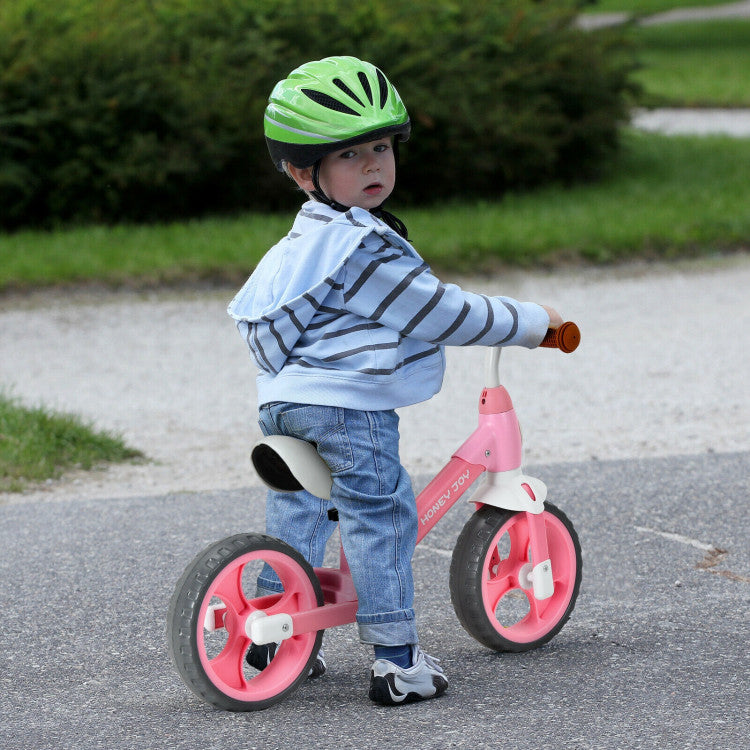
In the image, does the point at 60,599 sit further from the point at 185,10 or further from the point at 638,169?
the point at 638,169

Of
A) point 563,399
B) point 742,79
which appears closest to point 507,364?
point 563,399

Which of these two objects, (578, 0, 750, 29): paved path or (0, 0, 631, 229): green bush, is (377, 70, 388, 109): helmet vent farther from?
(578, 0, 750, 29): paved path

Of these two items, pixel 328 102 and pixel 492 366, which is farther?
pixel 492 366

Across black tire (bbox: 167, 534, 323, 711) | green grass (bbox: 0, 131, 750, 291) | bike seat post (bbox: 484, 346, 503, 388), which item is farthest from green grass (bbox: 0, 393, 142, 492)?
green grass (bbox: 0, 131, 750, 291)

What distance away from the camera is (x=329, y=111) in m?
2.76

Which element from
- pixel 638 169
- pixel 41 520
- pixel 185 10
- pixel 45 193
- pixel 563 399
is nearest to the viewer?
pixel 41 520

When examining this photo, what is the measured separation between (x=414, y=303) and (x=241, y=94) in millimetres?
7639

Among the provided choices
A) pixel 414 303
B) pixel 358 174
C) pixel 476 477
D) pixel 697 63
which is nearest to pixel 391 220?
pixel 358 174

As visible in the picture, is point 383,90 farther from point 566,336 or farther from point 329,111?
point 566,336

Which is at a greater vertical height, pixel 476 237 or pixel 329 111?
pixel 329 111

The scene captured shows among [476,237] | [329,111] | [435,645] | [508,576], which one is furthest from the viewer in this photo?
[476,237]

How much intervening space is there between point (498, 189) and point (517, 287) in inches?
111

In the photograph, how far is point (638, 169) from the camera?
12.2 meters

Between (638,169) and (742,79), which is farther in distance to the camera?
(742,79)
